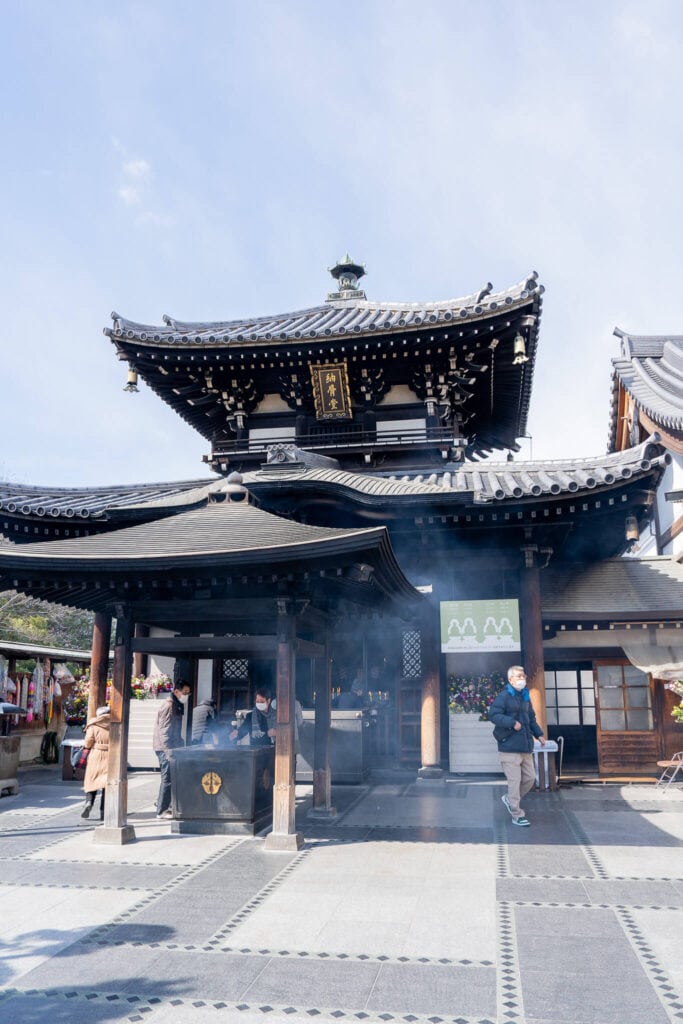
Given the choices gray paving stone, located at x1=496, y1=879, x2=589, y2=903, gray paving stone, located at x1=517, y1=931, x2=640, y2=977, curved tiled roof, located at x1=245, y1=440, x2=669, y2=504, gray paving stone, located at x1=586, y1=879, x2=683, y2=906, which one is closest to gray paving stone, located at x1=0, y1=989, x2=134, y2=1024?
gray paving stone, located at x1=517, y1=931, x2=640, y2=977

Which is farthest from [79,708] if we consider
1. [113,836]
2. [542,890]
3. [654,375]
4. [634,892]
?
[654,375]

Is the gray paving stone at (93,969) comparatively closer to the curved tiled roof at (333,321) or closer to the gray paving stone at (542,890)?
the gray paving stone at (542,890)

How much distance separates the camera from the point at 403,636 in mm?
13570

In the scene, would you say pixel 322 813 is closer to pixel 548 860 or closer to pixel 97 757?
pixel 97 757

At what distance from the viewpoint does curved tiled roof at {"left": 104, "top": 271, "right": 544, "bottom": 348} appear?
13.1 metres

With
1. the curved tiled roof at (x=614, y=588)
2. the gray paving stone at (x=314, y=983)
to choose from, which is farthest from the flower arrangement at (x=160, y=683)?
the gray paving stone at (x=314, y=983)

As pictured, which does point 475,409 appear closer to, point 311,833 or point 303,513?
point 303,513

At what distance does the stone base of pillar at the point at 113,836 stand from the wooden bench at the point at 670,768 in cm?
785

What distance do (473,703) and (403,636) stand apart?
177cm

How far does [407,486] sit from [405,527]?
2.29ft

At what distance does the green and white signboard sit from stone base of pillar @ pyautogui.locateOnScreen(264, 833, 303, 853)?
489 cm

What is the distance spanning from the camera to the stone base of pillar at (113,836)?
8.44 meters

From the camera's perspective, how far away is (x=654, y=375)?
1817 centimetres

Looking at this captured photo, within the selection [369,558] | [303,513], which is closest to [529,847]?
[369,558]
